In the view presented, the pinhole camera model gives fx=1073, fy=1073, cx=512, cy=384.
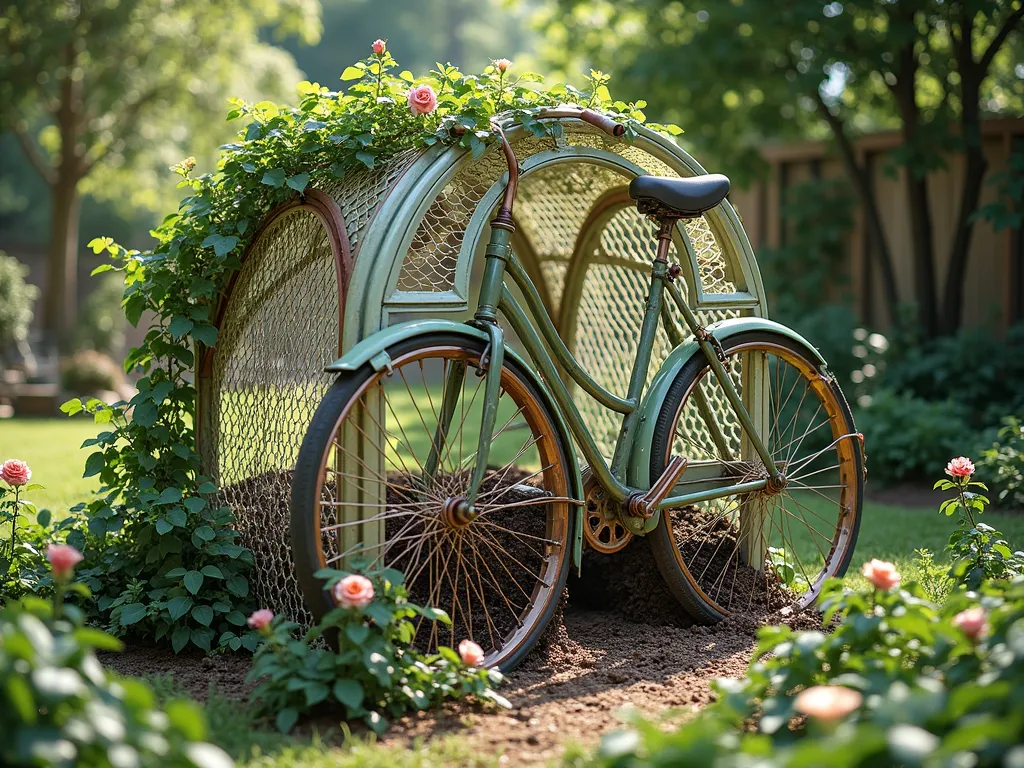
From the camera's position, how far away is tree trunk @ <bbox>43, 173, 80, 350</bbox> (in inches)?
542

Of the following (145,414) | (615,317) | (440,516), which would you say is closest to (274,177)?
(145,414)

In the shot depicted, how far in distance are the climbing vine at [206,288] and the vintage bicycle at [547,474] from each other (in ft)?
0.75

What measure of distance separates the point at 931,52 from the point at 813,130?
176 inches

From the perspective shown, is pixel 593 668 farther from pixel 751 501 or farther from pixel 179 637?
pixel 179 637

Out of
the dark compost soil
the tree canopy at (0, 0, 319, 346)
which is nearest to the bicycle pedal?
the dark compost soil

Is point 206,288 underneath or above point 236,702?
above

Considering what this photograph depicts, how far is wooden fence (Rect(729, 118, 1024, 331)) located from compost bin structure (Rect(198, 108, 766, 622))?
4.02m

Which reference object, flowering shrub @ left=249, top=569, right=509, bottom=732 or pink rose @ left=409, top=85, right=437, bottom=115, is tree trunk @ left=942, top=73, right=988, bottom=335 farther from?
flowering shrub @ left=249, top=569, right=509, bottom=732

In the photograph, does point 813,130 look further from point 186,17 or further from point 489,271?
point 489,271

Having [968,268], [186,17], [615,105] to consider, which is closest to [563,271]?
[615,105]

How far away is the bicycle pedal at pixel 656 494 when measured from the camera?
A: 328cm

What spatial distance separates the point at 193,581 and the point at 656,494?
55.6 inches

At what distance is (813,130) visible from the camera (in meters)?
12.2

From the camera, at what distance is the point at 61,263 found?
1399 centimetres
